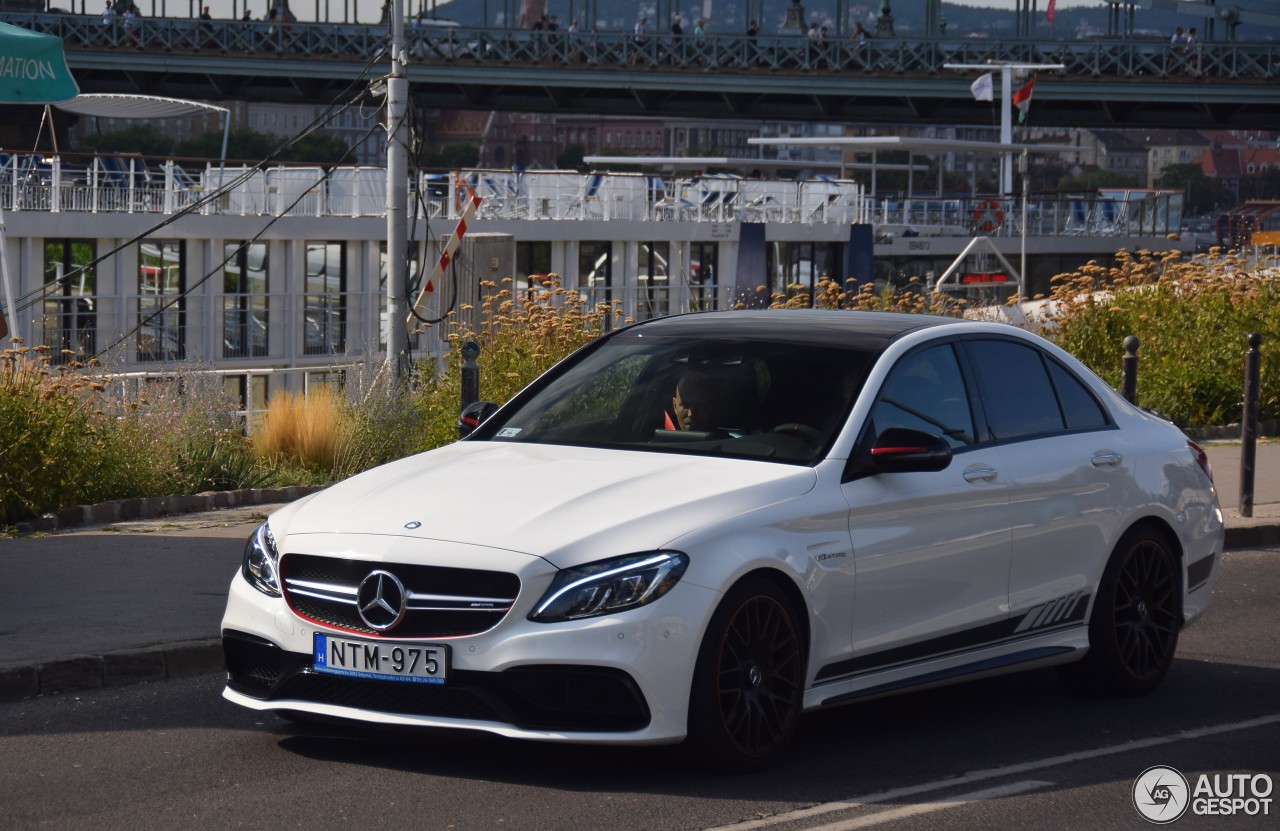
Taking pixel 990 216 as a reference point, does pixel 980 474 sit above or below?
below

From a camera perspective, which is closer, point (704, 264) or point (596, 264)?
point (596, 264)

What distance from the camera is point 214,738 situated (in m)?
6.77

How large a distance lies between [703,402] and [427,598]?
163 cm

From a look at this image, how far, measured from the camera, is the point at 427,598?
5.83 meters

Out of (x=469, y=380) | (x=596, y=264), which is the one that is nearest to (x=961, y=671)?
(x=469, y=380)

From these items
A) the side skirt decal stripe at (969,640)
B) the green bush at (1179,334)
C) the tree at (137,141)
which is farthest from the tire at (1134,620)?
the tree at (137,141)

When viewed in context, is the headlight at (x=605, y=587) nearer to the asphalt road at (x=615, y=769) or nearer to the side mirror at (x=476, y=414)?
the asphalt road at (x=615, y=769)

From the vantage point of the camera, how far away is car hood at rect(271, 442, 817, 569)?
586 cm

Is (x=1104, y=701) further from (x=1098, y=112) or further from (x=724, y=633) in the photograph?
(x=1098, y=112)

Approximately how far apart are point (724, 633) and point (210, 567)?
16.4ft

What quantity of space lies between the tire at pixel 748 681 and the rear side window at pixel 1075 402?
2.17m

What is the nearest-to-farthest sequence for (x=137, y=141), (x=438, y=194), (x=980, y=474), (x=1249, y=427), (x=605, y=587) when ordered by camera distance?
(x=605, y=587), (x=980, y=474), (x=1249, y=427), (x=438, y=194), (x=137, y=141)

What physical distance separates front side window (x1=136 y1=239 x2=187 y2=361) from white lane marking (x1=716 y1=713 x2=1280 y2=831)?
86.6 feet

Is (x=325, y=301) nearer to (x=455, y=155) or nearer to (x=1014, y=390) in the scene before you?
(x=1014, y=390)
